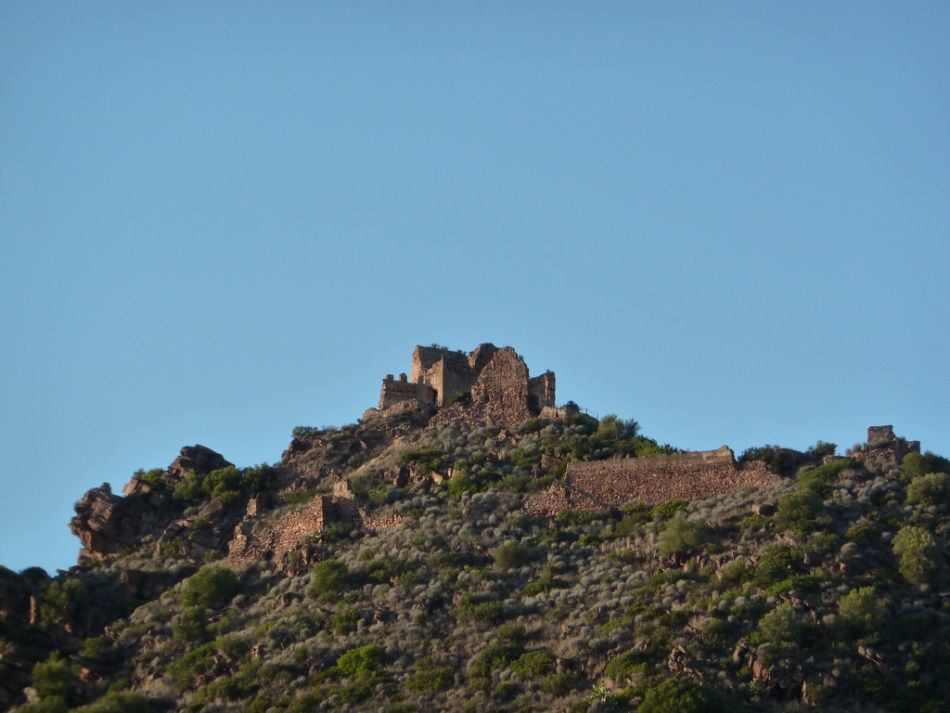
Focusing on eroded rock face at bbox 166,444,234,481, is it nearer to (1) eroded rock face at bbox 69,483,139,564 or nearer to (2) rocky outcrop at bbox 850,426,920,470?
(1) eroded rock face at bbox 69,483,139,564

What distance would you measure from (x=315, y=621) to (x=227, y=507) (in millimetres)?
11586

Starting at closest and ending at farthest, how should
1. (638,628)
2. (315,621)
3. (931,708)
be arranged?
(931,708), (638,628), (315,621)

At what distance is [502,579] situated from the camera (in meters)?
70.4

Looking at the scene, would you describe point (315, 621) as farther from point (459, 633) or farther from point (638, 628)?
point (638, 628)

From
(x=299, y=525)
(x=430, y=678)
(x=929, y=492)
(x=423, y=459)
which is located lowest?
(x=430, y=678)

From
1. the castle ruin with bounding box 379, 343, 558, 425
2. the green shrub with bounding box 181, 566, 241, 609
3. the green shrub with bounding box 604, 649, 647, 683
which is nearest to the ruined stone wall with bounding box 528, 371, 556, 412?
the castle ruin with bounding box 379, 343, 558, 425

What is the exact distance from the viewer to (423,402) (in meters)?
87.6

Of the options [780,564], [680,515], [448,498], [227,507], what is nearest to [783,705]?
[780,564]

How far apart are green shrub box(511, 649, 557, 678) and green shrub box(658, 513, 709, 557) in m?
7.26

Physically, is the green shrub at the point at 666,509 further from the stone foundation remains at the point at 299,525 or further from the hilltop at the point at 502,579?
the stone foundation remains at the point at 299,525

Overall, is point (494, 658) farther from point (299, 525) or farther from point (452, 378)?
point (452, 378)

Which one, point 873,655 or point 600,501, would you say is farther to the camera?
point 600,501

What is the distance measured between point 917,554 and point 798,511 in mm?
4685

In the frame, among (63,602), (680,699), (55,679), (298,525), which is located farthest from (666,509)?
(55,679)
